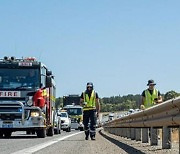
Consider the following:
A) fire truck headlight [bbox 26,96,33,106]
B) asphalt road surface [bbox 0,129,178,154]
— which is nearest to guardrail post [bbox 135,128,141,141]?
asphalt road surface [bbox 0,129,178,154]

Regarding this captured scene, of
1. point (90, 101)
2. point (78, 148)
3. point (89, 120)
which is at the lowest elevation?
point (78, 148)

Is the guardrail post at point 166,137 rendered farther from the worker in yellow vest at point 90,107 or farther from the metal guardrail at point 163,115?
the worker in yellow vest at point 90,107

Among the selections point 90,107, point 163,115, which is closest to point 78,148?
point 163,115

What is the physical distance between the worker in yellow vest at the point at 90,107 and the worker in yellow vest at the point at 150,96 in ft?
8.86

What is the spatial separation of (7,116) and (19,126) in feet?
1.91

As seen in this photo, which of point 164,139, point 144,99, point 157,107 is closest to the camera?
point 157,107

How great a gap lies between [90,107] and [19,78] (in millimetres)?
3597

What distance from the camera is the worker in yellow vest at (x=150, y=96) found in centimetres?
1631

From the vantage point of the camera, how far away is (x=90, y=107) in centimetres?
1884

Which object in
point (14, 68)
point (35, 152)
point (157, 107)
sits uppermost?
point (14, 68)

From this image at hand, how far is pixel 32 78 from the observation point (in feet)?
69.5

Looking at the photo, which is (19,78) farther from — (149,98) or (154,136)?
(154,136)

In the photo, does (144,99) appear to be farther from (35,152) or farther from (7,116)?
(7,116)

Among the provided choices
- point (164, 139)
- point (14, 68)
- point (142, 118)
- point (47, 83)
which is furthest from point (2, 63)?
point (164, 139)
